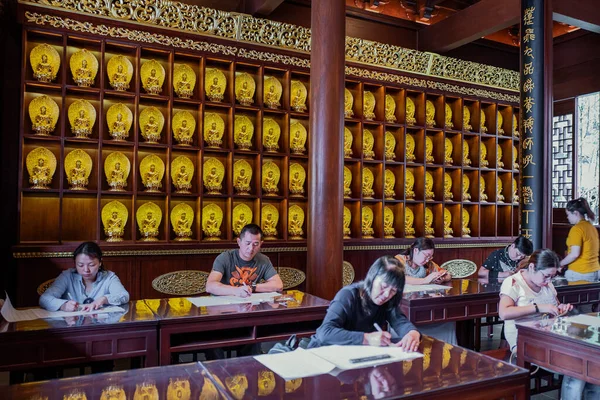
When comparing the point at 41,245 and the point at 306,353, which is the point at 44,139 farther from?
the point at 306,353

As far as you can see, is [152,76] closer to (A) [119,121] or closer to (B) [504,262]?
(A) [119,121]

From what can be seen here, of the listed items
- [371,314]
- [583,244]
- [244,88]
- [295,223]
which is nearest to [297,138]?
[244,88]

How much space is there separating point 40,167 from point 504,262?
13.5ft

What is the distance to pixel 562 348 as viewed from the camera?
2271 mm

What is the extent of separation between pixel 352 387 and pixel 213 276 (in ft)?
5.97

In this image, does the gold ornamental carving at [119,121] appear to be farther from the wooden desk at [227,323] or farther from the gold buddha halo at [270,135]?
the wooden desk at [227,323]

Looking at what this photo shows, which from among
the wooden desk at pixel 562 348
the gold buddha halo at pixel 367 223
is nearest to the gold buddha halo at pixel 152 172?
the gold buddha halo at pixel 367 223

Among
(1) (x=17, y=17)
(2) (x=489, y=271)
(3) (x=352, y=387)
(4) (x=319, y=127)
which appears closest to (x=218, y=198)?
(4) (x=319, y=127)

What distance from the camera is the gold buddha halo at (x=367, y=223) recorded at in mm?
5531

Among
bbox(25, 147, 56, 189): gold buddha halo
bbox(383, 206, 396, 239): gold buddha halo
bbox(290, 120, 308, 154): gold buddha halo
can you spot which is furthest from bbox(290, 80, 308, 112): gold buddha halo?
bbox(25, 147, 56, 189): gold buddha halo

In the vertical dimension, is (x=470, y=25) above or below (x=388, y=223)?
above

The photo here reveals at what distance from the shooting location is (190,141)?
478 cm

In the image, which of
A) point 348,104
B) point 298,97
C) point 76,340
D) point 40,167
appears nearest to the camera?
point 76,340

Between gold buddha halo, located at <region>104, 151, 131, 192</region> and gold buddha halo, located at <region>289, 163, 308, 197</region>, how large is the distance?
167 cm
